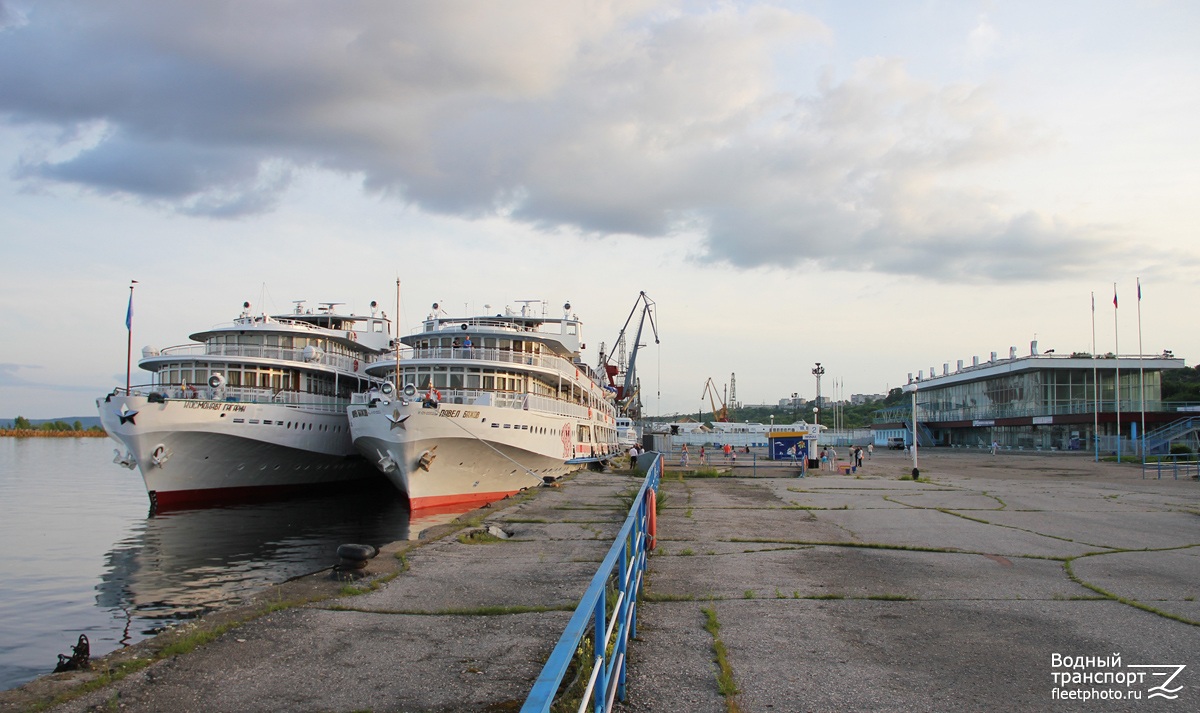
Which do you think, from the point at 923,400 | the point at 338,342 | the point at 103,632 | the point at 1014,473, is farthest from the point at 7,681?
the point at 923,400

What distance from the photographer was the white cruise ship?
94.1 feet

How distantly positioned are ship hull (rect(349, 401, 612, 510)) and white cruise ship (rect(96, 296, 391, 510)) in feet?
16.1

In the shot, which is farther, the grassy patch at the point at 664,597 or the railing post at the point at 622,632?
the grassy patch at the point at 664,597

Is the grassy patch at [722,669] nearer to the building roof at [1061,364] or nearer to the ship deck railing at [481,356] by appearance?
the ship deck railing at [481,356]

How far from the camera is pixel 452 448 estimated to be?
88.8 ft

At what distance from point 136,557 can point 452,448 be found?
10.00 m

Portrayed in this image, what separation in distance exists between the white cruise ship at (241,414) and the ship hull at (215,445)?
0.04 meters

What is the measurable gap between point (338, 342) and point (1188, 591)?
3761cm

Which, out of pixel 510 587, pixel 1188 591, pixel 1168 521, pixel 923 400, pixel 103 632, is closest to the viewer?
pixel 1188 591

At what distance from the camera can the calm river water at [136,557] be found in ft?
42.0

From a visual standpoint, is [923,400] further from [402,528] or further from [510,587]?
[510,587]

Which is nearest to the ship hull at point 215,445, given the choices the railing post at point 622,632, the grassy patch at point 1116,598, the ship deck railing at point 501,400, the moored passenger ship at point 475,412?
the moored passenger ship at point 475,412

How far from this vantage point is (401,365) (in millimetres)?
31391

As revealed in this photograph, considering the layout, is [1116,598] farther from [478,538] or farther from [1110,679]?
[478,538]
